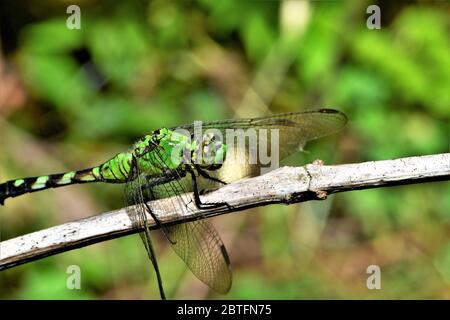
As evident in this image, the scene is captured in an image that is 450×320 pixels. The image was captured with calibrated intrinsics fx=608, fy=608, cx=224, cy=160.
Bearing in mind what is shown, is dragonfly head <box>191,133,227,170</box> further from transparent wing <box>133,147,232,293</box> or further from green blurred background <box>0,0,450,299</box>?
green blurred background <box>0,0,450,299</box>

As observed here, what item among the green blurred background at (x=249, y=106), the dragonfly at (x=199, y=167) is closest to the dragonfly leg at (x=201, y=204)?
the dragonfly at (x=199, y=167)

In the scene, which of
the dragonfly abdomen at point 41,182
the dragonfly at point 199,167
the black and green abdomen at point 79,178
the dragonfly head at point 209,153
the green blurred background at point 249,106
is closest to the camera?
the dragonfly at point 199,167

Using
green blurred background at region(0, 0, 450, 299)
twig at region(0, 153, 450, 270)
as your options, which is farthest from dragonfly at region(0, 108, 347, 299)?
green blurred background at region(0, 0, 450, 299)

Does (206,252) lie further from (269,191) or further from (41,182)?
(41,182)

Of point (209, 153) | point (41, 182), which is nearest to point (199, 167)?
point (209, 153)

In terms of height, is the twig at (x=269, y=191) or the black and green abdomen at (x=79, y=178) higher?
the black and green abdomen at (x=79, y=178)

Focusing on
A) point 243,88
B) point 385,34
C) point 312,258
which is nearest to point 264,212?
point 312,258

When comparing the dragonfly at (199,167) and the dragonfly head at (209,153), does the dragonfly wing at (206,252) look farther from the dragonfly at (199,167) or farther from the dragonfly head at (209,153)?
the dragonfly head at (209,153)
